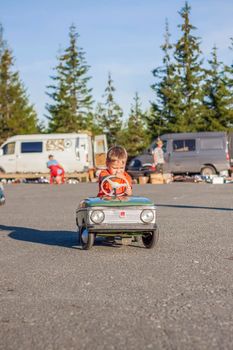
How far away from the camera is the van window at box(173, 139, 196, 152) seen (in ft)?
118

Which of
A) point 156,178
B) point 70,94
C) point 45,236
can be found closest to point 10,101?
point 70,94

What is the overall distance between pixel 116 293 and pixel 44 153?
32378 mm

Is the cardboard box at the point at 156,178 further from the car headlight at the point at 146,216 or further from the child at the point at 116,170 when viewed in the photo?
the car headlight at the point at 146,216

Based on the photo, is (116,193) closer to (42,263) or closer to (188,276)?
(42,263)

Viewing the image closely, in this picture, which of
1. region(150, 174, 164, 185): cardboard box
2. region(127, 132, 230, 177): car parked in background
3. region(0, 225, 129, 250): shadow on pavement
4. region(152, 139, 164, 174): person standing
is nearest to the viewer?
region(0, 225, 129, 250): shadow on pavement

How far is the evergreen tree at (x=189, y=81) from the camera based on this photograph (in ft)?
191

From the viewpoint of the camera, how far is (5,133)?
6456 cm

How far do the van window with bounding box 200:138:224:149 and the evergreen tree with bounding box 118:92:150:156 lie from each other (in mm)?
28338

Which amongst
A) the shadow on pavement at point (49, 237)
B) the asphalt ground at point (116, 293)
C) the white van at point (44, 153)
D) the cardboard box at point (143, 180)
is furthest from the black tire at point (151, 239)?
the white van at point (44, 153)

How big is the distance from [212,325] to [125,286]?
1.49 m

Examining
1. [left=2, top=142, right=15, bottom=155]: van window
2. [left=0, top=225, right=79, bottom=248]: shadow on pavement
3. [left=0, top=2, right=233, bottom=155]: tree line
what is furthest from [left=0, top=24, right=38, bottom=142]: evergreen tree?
[left=0, top=225, right=79, bottom=248]: shadow on pavement

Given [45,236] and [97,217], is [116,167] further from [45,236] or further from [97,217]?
[45,236]

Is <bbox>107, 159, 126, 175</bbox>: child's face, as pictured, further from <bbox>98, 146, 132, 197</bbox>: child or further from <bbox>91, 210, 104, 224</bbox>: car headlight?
<bbox>91, 210, 104, 224</bbox>: car headlight

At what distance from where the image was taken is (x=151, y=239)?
8312mm
